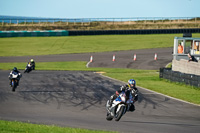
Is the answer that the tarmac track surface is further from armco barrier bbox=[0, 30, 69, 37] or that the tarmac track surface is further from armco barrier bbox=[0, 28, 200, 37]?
armco barrier bbox=[0, 30, 69, 37]

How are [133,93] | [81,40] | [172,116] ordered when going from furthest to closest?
[81,40]
[172,116]
[133,93]

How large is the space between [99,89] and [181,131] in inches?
427

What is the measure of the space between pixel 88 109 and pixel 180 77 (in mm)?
11032

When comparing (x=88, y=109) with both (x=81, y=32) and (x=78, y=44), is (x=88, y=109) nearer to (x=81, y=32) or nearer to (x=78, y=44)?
(x=78, y=44)

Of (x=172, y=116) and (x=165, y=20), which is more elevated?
(x=165, y=20)

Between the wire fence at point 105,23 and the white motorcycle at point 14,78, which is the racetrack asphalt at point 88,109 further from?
the wire fence at point 105,23

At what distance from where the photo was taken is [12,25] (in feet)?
252

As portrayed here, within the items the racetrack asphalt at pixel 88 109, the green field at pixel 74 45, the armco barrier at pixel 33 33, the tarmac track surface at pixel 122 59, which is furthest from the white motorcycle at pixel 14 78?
the armco barrier at pixel 33 33

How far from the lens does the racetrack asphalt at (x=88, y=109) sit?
1364cm

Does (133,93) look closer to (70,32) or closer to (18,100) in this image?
(18,100)

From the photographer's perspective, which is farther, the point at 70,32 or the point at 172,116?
the point at 70,32

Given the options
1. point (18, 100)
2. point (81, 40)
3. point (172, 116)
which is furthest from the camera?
point (81, 40)

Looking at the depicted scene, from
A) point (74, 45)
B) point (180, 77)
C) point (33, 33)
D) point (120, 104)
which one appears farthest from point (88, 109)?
point (33, 33)

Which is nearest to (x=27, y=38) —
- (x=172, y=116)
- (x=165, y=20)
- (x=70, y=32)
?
(x=70, y=32)
